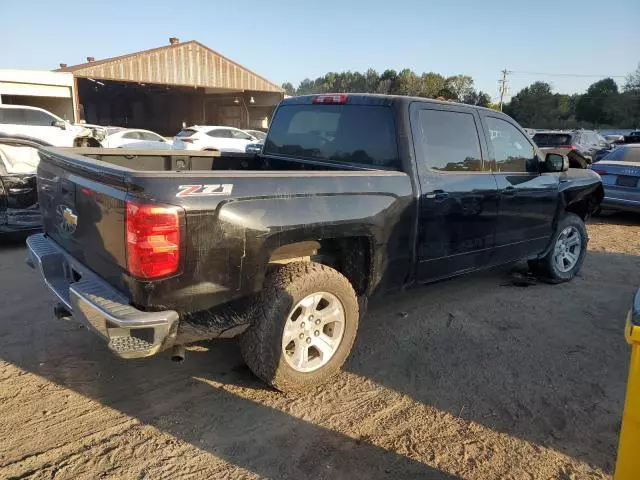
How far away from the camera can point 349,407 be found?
317 cm

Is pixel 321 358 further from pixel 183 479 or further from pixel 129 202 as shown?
pixel 129 202

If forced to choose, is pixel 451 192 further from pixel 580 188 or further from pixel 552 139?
pixel 552 139

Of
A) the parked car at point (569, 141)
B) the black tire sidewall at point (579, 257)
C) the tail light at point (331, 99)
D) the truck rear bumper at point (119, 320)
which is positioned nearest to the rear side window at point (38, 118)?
the tail light at point (331, 99)

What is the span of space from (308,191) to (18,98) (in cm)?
2959

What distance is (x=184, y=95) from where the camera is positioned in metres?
36.5

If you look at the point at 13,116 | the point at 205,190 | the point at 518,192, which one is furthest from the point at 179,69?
the point at 205,190

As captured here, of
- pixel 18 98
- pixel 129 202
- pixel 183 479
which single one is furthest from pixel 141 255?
pixel 18 98

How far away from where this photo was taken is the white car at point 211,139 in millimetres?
18688

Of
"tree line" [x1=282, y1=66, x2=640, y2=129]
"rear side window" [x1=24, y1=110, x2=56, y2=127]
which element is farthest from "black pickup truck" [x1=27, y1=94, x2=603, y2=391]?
"tree line" [x1=282, y1=66, x2=640, y2=129]

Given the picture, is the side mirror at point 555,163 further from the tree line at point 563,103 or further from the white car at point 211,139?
the tree line at point 563,103

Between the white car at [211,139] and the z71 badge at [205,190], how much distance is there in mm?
16296

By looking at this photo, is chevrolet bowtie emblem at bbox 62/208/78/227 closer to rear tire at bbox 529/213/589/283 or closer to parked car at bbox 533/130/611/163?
rear tire at bbox 529/213/589/283

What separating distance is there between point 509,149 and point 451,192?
1.22 metres

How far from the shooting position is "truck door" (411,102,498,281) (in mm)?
3887
